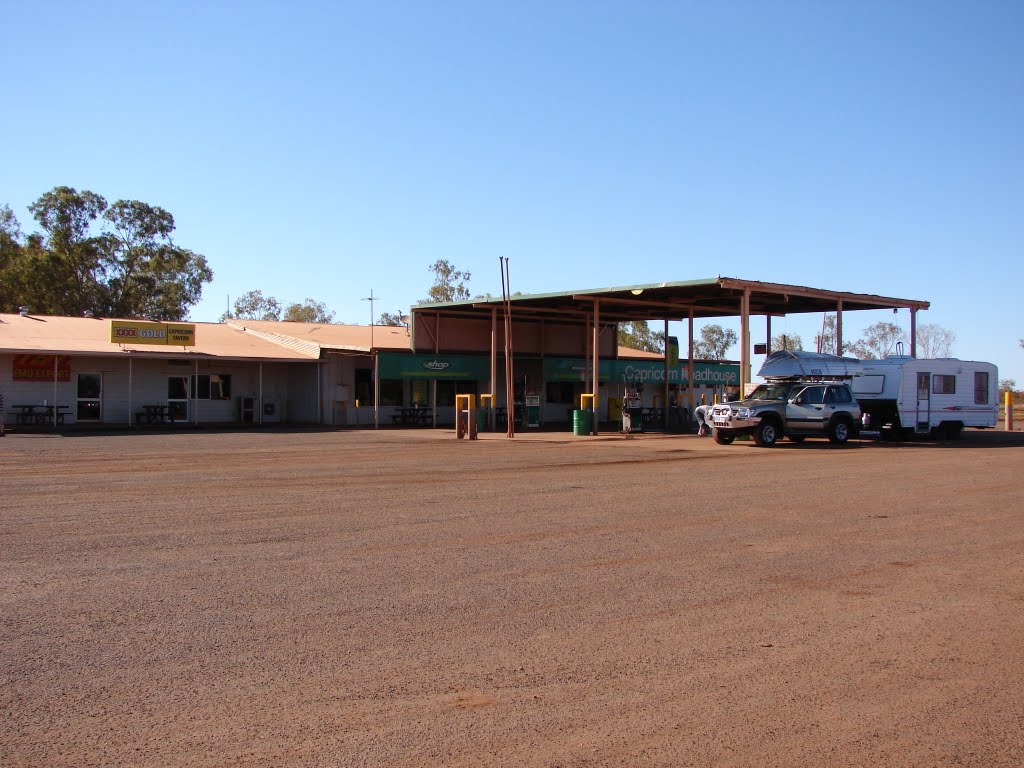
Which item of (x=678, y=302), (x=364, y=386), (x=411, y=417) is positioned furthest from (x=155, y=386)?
(x=678, y=302)

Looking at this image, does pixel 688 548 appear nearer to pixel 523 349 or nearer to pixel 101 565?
pixel 101 565

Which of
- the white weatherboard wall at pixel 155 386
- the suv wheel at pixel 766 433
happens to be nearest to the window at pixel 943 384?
the suv wheel at pixel 766 433

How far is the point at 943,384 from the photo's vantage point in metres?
28.7

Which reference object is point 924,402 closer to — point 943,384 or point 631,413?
point 943,384

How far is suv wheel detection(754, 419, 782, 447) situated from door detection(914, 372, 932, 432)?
5.47 m

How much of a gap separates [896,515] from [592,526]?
422 centimetres

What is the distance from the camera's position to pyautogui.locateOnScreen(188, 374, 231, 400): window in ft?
117

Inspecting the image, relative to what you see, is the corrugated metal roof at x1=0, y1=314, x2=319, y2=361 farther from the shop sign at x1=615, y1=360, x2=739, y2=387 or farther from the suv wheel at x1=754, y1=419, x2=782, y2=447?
the suv wheel at x1=754, y1=419, x2=782, y2=447

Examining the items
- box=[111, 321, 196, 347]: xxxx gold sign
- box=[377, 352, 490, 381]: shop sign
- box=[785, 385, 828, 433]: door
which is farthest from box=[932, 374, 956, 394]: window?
box=[111, 321, 196, 347]: xxxx gold sign

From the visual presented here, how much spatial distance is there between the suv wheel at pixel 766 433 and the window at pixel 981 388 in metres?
7.90

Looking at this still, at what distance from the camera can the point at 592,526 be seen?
11.2 metres

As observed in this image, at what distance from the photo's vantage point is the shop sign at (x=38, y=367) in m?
31.7

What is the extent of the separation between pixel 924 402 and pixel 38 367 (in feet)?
97.0

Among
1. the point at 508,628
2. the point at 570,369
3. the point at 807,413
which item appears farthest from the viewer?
the point at 570,369
